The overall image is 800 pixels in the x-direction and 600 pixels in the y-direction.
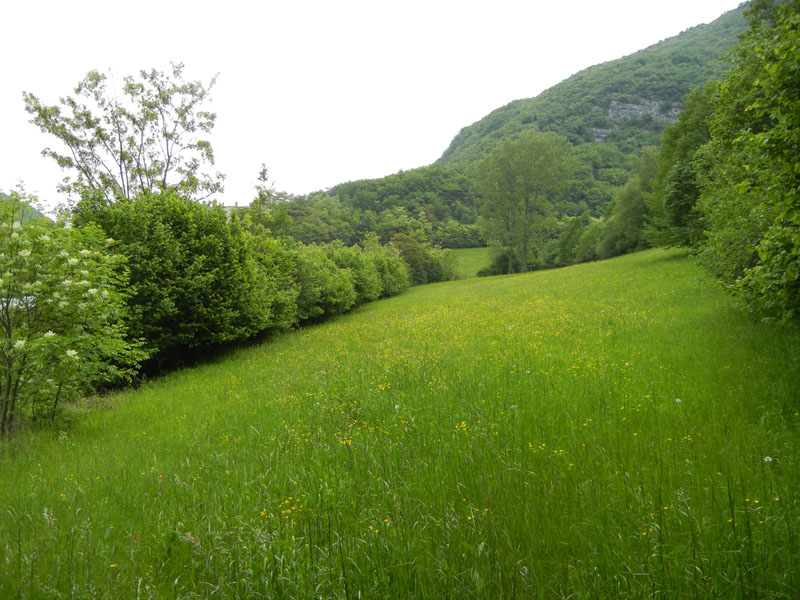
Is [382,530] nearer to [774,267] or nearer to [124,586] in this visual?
[124,586]

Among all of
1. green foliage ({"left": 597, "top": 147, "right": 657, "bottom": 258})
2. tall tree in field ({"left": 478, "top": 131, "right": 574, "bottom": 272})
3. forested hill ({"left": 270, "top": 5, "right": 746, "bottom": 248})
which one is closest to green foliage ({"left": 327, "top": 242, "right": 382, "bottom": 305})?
tall tree in field ({"left": 478, "top": 131, "right": 574, "bottom": 272})

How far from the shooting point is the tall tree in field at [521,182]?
5362 cm

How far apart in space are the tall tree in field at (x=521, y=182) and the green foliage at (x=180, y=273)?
4568cm

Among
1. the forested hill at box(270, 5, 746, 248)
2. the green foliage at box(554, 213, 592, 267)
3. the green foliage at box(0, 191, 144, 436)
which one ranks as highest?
the forested hill at box(270, 5, 746, 248)

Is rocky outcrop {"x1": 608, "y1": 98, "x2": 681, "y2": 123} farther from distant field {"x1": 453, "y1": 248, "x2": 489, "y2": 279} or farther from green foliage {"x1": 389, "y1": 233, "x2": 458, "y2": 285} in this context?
green foliage {"x1": 389, "y1": 233, "x2": 458, "y2": 285}

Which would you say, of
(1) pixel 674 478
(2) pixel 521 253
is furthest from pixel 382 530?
(2) pixel 521 253

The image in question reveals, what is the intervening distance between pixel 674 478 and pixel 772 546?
3.21 feet

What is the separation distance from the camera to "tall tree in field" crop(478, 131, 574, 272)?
176ft

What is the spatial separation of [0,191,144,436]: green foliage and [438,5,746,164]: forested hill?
353ft

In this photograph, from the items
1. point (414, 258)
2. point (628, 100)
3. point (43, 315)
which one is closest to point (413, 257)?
point (414, 258)

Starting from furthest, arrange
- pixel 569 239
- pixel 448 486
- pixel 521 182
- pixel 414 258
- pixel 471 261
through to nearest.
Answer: pixel 471 261 → pixel 569 239 → pixel 414 258 → pixel 521 182 → pixel 448 486

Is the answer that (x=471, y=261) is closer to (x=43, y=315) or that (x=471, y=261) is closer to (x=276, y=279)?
(x=276, y=279)

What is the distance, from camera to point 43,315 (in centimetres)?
764

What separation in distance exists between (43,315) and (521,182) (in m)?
55.8
